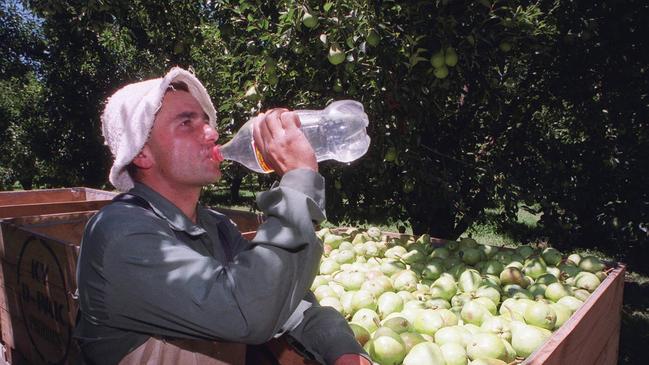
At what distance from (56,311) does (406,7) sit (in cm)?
284

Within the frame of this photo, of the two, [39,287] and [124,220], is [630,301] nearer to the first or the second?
[39,287]

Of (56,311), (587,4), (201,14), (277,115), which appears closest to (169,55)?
(201,14)

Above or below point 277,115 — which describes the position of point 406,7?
above

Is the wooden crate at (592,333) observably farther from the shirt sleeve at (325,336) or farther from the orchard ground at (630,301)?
the orchard ground at (630,301)

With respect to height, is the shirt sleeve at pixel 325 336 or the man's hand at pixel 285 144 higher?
the man's hand at pixel 285 144

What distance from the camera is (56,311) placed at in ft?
9.80

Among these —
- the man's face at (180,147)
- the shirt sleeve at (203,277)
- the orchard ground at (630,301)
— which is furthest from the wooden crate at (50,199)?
the shirt sleeve at (203,277)

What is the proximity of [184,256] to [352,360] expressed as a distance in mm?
631

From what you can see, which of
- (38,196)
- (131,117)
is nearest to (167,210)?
(131,117)

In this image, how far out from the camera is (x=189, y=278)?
1167 millimetres

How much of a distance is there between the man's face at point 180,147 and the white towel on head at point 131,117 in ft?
0.16

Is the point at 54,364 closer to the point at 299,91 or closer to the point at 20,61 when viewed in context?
the point at 299,91

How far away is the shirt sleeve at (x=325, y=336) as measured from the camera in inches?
60.7

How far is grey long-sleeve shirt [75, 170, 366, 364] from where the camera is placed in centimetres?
115
